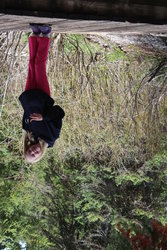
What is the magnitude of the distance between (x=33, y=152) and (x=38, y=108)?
291 millimetres

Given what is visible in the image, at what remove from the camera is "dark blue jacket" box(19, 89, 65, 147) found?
246 cm

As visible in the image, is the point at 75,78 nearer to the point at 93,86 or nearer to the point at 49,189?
the point at 93,86

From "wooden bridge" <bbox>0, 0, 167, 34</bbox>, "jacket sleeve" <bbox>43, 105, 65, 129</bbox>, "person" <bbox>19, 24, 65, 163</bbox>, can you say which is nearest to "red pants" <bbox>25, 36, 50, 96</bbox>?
"person" <bbox>19, 24, 65, 163</bbox>

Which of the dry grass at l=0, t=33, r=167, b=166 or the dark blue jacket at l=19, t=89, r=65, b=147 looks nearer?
the dark blue jacket at l=19, t=89, r=65, b=147

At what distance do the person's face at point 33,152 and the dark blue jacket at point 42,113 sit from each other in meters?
0.08

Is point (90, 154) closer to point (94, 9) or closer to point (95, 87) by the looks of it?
point (95, 87)

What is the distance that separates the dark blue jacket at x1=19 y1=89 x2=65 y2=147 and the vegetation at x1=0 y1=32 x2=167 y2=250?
80 cm

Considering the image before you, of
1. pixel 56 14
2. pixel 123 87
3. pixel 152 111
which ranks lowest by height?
pixel 152 111

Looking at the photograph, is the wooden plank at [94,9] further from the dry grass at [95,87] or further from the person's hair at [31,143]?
the dry grass at [95,87]

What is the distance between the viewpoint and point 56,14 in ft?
→ 5.77

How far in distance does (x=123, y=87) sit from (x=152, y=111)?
0.43 m

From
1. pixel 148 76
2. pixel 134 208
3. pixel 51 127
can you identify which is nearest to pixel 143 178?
pixel 134 208

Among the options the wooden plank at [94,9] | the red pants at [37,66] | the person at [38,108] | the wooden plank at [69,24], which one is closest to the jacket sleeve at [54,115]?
the person at [38,108]

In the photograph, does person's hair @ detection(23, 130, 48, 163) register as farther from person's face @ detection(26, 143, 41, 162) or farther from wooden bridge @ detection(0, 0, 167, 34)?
wooden bridge @ detection(0, 0, 167, 34)
